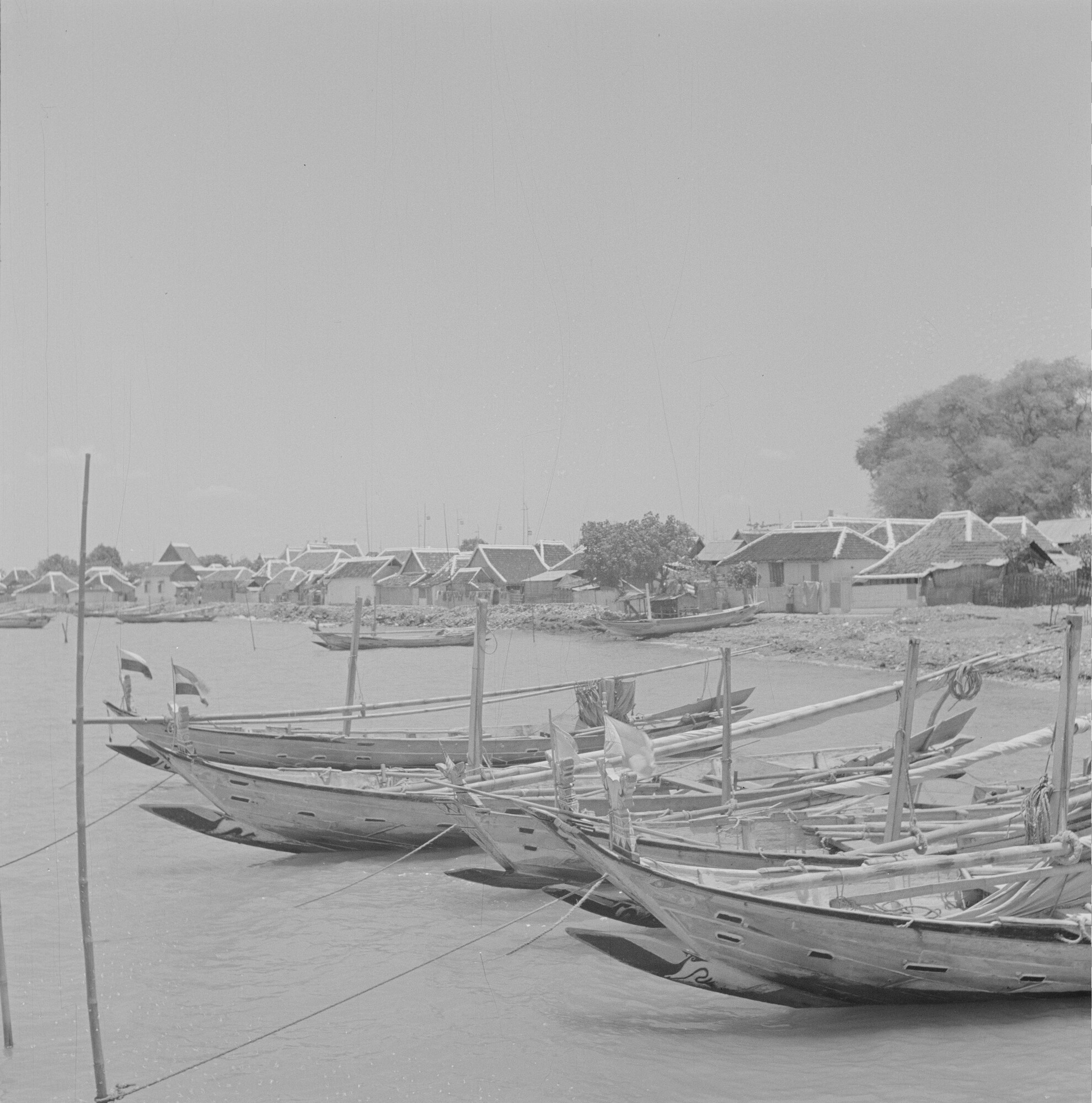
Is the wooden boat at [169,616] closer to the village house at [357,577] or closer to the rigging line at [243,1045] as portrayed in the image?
the village house at [357,577]

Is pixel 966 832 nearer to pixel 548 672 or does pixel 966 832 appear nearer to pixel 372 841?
pixel 372 841

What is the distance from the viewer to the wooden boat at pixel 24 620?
69000 millimetres

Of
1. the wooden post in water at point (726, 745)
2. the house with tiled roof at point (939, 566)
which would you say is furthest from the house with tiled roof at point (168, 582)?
the wooden post in water at point (726, 745)

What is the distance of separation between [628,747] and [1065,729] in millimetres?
2532

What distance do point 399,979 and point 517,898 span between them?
6.19 ft

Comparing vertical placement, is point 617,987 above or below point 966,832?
below

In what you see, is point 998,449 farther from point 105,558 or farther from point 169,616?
point 105,558

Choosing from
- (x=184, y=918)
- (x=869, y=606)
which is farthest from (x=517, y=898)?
(x=869, y=606)

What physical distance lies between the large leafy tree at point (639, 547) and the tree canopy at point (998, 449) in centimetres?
911

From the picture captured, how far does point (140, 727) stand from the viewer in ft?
40.5

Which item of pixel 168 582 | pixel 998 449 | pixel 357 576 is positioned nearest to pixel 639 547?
pixel 998 449

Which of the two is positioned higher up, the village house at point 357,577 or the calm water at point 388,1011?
the village house at point 357,577

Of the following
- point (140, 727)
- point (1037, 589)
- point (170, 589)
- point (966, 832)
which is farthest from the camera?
point (170, 589)

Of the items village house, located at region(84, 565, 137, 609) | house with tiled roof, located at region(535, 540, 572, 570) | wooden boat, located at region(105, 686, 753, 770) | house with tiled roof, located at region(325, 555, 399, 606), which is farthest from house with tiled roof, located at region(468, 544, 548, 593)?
wooden boat, located at region(105, 686, 753, 770)
